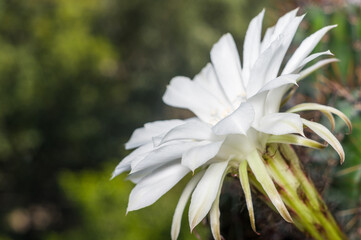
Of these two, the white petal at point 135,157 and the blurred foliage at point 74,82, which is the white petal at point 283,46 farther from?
the blurred foliage at point 74,82

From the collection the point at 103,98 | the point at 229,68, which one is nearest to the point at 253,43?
the point at 229,68

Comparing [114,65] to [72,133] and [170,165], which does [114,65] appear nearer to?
[72,133]

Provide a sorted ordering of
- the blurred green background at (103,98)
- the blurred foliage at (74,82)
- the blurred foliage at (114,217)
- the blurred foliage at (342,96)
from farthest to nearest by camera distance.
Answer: the blurred foliage at (74,82)
the blurred foliage at (114,217)
the blurred green background at (103,98)
the blurred foliage at (342,96)

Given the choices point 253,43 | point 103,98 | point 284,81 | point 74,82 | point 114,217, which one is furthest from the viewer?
point 103,98

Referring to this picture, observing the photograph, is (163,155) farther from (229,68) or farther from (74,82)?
(74,82)

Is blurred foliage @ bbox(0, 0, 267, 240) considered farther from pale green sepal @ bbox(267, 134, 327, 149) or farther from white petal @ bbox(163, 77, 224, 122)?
pale green sepal @ bbox(267, 134, 327, 149)

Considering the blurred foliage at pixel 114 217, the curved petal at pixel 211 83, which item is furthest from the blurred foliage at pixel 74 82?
the curved petal at pixel 211 83

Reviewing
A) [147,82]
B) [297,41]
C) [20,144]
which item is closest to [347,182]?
[297,41]
